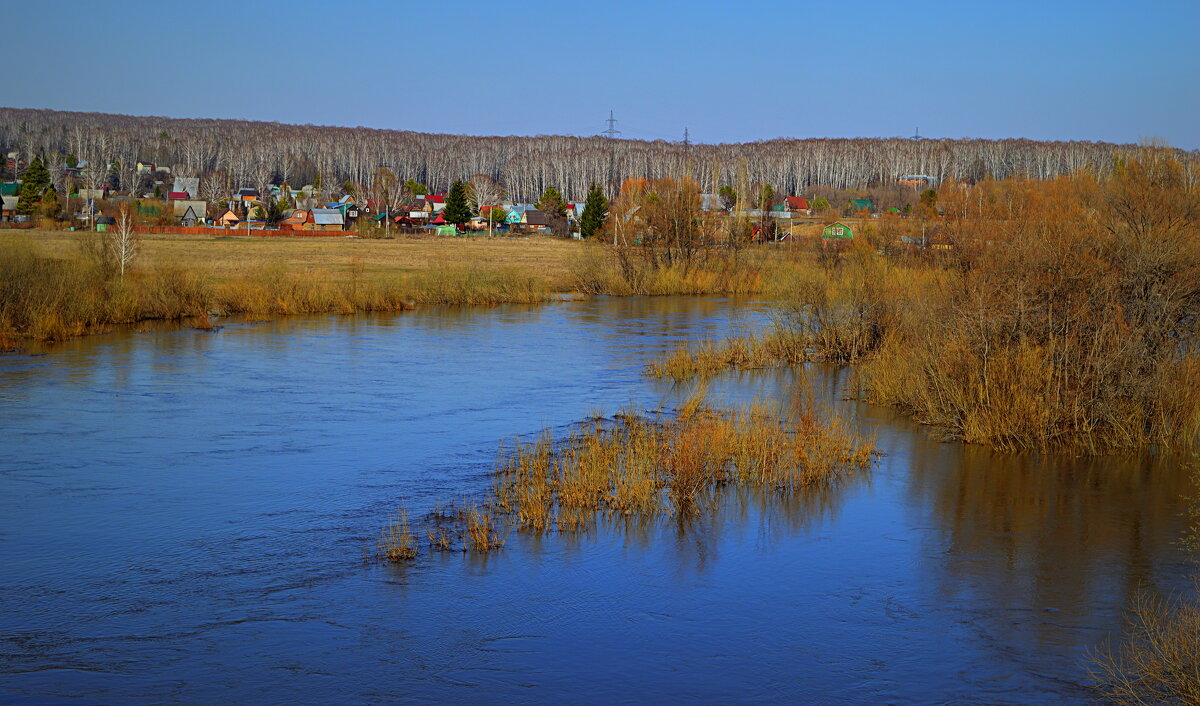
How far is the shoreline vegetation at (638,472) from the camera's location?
10.5 m

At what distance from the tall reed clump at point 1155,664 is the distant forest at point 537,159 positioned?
141 meters

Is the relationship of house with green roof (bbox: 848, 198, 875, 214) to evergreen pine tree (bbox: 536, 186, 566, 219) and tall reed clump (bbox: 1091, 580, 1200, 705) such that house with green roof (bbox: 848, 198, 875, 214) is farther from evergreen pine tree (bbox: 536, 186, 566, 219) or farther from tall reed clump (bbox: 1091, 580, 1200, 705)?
tall reed clump (bbox: 1091, 580, 1200, 705)

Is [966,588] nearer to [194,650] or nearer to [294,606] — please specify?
[294,606]

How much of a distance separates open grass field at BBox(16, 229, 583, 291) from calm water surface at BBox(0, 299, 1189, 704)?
23.2 meters

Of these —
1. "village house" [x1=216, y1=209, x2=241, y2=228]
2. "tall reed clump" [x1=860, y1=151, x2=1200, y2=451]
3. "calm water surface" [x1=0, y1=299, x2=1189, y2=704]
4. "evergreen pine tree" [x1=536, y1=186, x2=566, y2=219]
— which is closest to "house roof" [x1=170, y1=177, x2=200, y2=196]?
"village house" [x1=216, y1=209, x2=241, y2=228]

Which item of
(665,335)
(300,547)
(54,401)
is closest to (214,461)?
(300,547)

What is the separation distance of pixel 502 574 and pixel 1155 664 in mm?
5092

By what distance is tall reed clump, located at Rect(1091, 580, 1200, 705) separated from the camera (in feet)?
21.6

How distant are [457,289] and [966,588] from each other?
2806cm

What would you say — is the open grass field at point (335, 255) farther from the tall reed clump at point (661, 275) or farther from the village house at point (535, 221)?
the village house at point (535, 221)

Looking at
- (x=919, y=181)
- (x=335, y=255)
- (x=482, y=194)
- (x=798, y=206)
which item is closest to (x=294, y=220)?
(x=482, y=194)

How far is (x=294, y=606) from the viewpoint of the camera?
860 centimetres

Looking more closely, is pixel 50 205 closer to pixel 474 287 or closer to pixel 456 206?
pixel 456 206

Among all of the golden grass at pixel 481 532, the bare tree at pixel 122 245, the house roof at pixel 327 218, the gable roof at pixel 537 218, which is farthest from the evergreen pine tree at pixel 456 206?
the golden grass at pixel 481 532
